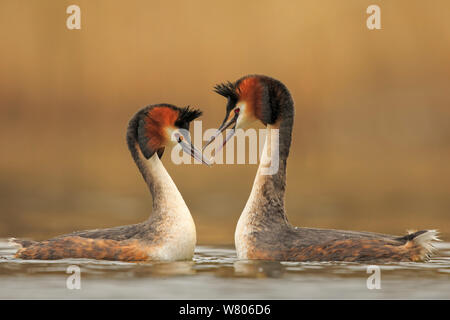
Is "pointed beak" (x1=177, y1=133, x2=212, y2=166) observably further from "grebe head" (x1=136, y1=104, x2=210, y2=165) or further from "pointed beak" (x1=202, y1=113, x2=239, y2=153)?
"pointed beak" (x1=202, y1=113, x2=239, y2=153)

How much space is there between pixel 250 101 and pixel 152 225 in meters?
1.96

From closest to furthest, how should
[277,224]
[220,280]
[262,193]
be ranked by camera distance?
[220,280] < [277,224] < [262,193]

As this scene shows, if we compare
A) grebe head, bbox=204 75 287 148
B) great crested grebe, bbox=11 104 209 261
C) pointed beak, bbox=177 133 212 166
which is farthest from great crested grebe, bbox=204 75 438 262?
great crested grebe, bbox=11 104 209 261

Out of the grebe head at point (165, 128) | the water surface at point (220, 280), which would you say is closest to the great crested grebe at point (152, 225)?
the grebe head at point (165, 128)

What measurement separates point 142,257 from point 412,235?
3.28 m

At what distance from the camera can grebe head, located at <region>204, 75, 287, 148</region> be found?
1079 cm

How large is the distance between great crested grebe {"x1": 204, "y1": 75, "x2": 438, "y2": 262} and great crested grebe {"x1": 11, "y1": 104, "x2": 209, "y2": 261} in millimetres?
595

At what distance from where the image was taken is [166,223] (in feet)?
34.9

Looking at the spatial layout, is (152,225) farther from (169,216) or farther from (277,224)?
(277,224)

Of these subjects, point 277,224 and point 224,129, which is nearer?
point 277,224

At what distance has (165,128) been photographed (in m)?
10.9

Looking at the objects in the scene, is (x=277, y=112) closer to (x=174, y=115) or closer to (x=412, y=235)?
(x=174, y=115)

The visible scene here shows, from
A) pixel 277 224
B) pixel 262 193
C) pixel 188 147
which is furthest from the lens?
pixel 188 147

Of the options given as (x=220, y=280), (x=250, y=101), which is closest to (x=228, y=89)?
(x=250, y=101)
